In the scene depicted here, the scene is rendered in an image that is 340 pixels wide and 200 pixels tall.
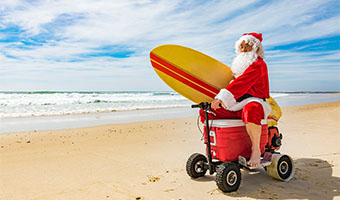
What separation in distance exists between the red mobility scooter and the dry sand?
128mm

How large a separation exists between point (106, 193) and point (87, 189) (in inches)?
11.8

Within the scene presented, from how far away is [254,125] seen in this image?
2824 millimetres

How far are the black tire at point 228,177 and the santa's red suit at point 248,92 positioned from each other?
1.77ft

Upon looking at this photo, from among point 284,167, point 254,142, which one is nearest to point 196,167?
point 254,142

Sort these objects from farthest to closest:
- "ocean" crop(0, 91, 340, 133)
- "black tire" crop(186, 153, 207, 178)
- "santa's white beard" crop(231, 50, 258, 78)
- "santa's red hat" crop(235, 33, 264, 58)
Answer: "ocean" crop(0, 91, 340, 133) < "black tire" crop(186, 153, 207, 178) < "santa's red hat" crop(235, 33, 264, 58) < "santa's white beard" crop(231, 50, 258, 78)

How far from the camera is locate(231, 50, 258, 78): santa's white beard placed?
117 inches

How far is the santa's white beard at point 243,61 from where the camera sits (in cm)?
297

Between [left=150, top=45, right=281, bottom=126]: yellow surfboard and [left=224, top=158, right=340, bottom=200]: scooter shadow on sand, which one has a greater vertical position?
[left=150, top=45, right=281, bottom=126]: yellow surfboard

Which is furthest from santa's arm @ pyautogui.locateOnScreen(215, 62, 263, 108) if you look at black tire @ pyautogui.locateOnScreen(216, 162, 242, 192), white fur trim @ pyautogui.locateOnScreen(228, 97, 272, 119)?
black tire @ pyautogui.locateOnScreen(216, 162, 242, 192)

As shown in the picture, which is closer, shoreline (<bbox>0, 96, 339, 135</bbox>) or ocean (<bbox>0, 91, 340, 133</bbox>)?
shoreline (<bbox>0, 96, 339, 135</bbox>)

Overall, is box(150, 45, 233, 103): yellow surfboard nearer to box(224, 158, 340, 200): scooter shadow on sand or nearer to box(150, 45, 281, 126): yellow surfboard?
box(150, 45, 281, 126): yellow surfboard

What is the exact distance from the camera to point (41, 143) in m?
5.64

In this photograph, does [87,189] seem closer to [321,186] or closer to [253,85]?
[253,85]

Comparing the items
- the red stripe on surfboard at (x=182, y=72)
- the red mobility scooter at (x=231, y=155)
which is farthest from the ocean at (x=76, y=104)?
the red mobility scooter at (x=231, y=155)
